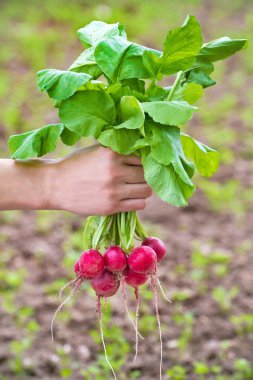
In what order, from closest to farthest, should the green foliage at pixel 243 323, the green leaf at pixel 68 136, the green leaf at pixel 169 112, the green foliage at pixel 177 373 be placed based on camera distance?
the green leaf at pixel 169 112 → the green leaf at pixel 68 136 → the green foliage at pixel 177 373 → the green foliage at pixel 243 323

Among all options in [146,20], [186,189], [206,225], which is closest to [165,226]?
[206,225]

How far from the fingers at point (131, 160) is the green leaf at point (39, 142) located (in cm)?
21

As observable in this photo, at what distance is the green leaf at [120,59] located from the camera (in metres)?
1.87

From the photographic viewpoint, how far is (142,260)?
6.20 feet

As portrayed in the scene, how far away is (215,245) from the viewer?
4.04 meters

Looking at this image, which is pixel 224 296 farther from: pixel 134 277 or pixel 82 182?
pixel 82 182

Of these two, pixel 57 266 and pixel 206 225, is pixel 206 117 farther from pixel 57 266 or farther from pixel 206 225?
pixel 57 266

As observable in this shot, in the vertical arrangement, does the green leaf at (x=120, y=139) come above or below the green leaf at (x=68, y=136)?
above

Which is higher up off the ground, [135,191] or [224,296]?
[135,191]

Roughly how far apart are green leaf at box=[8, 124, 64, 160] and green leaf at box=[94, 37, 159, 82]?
0.70 feet

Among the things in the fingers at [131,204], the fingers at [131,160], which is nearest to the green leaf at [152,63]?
the fingers at [131,160]

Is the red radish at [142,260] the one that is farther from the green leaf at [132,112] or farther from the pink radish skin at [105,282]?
the green leaf at [132,112]

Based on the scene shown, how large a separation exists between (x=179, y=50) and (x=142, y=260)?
591mm

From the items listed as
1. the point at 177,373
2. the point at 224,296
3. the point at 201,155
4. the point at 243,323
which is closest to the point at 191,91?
the point at 201,155
